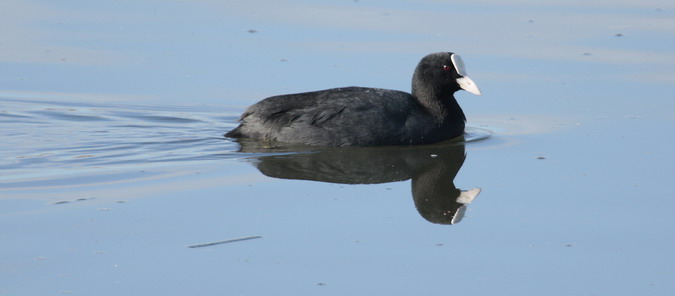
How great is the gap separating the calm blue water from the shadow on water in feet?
0.09

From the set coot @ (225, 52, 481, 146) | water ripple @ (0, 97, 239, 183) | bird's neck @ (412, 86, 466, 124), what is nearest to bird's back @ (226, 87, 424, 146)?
coot @ (225, 52, 481, 146)

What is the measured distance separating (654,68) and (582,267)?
16.9ft

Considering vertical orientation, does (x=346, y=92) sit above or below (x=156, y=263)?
above

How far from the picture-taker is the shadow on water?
6.27 m

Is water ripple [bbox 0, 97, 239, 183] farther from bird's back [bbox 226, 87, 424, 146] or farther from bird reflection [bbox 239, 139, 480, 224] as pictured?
bird reflection [bbox 239, 139, 480, 224]

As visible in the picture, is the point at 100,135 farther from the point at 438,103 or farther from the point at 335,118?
the point at 438,103

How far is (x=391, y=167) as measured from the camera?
7.17 m

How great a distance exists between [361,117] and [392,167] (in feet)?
2.46

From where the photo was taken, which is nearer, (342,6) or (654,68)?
(654,68)

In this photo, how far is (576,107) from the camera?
867 cm

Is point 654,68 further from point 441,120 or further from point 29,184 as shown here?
point 29,184

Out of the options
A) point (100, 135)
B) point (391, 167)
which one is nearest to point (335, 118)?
point (391, 167)

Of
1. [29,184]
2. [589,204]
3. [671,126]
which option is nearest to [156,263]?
[29,184]

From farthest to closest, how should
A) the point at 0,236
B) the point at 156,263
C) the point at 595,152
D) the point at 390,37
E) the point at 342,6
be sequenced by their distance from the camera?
1. the point at 342,6
2. the point at 390,37
3. the point at 595,152
4. the point at 0,236
5. the point at 156,263
